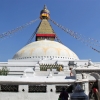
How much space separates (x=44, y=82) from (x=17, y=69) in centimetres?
1557

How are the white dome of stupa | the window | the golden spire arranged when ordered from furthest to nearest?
1. the golden spire
2. the white dome of stupa
3. the window

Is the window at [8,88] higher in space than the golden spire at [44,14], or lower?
lower

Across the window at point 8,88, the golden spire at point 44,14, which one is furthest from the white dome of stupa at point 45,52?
the window at point 8,88

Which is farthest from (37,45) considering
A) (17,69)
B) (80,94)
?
(80,94)

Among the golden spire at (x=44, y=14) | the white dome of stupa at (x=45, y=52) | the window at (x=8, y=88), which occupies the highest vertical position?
the golden spire at (x=44, y=14)

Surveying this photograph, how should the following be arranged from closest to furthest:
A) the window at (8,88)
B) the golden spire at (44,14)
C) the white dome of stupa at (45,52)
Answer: the window at (8,88) < the white dome of stupa at (45,52) < the golden spire at (44,14)

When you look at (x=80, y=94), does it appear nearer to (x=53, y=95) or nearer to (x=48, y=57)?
(x=53, y=95)

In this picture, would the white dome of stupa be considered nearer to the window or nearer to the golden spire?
the golden spire

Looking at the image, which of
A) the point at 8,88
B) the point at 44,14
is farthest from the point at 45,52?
the point at 8,88

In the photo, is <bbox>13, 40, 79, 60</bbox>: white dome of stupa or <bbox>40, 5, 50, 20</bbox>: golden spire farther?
<bbox>40, 5, 50, 20</bbox>: golden spire

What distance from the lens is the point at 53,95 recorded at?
1146cm

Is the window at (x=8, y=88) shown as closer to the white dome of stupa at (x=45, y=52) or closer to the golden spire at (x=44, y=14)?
the white dome of stupa at (x=45, y=52)

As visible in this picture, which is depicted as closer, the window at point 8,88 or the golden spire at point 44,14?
the window at point 8,88

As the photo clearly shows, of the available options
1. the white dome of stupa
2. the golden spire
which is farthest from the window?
the golden spire
